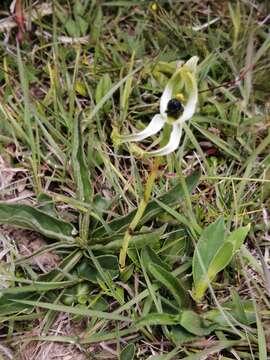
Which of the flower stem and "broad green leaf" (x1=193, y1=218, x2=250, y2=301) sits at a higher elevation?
the flower stem

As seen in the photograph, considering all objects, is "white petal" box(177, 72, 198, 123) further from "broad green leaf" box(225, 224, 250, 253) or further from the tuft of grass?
"broad green leaf" box(225, 224, 250, 253)

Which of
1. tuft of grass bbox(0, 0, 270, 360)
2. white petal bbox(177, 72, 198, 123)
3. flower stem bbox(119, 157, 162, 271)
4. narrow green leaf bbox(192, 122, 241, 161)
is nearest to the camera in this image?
white petal bbox(177, 72, 198, 123)

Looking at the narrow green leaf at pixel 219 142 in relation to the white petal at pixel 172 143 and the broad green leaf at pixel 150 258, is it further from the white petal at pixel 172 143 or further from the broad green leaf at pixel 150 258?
the white petal at pixel 172 143

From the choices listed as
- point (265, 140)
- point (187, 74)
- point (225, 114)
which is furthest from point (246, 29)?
point (187, 74)

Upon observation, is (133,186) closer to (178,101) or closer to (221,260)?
(221,260)

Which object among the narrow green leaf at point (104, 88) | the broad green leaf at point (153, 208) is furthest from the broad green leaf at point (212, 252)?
the narrow green leaf at point (104, 88)

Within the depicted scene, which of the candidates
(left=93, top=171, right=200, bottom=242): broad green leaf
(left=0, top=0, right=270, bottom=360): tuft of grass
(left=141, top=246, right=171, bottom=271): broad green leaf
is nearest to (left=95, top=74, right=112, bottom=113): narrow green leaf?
(left=0, top=0, right=270, bottom=360): tuft of grass

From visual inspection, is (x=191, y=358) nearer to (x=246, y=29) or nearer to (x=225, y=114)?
(x=225, y=114)

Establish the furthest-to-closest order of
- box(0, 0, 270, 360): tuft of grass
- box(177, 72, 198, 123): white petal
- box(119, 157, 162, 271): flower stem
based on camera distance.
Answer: box(0, 0, 270, 360): tuft of grass < box(119, 157, 162, 271): flower stem < box(177, 72, 198, 123): white petal
